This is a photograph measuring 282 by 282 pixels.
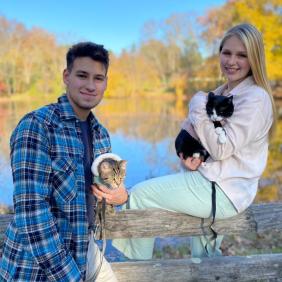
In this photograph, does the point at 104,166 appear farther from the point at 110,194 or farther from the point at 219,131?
the point at 219,131

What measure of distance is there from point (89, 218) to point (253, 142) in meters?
1.11

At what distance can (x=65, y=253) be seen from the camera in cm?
155

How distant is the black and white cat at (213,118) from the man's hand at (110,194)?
1.78 feet

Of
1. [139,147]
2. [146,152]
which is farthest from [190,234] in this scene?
[139,147]

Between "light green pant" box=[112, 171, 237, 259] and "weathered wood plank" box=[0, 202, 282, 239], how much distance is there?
6 cm

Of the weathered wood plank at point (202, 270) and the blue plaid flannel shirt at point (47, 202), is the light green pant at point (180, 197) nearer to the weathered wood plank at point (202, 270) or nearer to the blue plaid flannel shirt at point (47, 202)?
the weathered wood plank at point (202, 270)

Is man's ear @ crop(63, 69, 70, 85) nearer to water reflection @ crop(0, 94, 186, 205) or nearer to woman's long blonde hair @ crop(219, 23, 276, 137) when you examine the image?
woman's long blonde hair @ crop(219, 23, 276, 137)

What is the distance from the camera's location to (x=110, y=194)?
189 cm

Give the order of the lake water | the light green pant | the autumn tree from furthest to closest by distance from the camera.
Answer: the autumn tree < the lake water < the light green pant

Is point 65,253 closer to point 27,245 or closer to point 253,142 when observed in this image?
point 27,245

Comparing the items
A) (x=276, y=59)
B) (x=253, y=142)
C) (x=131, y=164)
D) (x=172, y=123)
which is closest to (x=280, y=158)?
(x=131, y=164)

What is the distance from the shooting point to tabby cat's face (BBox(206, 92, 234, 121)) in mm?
2088

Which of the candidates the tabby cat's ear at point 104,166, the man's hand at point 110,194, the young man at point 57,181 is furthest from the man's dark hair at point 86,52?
the man's hand at point 110,194

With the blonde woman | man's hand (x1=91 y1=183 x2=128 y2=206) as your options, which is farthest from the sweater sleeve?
man's hand (x1=91 y1=183 x2=128 y2=206)
